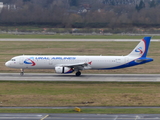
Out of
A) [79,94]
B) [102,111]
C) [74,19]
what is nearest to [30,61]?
[79,94]

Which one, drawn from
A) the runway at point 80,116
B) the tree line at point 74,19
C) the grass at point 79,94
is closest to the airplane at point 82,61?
the grass at point 79,94

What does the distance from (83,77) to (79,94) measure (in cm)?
1282

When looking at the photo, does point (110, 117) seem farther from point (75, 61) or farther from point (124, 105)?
point (75, 61)

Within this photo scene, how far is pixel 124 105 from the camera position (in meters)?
33.8

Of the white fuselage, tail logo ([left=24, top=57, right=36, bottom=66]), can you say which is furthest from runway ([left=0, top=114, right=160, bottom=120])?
tail logo ([left=24, top=57, right=36, bottom=66])

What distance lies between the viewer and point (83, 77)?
2062 inches

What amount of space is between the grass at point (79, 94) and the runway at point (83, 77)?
300 centimetres

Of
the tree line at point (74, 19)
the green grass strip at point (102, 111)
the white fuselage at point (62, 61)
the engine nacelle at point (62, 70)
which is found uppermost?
the tree line at point (74, 19)

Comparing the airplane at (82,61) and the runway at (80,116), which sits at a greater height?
the airplane at (82,61)

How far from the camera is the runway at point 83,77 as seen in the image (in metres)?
49.5

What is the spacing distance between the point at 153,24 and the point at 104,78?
9190 cm

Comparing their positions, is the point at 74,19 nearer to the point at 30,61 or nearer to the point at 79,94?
the point at 30,61

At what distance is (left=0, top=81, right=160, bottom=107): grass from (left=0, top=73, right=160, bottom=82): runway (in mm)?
2996

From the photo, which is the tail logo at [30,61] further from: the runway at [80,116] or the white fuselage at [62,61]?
the runway at [80,116]
